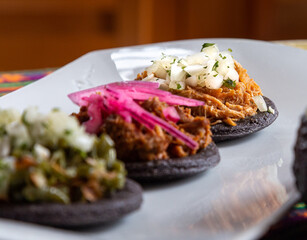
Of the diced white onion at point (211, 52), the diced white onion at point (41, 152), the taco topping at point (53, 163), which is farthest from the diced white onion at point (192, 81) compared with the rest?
the diced white onion at point (41, 152)

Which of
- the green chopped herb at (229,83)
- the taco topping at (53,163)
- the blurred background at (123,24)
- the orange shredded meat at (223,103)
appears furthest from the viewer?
the blurred background at (123,24)

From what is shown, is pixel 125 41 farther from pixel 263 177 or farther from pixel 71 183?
pixel 71 183

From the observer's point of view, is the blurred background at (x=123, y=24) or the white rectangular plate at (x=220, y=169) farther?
the blurred background at (x=123, y=24)

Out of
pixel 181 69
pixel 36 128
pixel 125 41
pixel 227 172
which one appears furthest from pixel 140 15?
pixel 36 128

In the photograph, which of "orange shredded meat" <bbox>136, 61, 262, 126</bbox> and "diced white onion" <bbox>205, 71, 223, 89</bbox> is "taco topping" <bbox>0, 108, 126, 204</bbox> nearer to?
"orange shredded meat" <bbox>136, 61, 262, 126</bbox>

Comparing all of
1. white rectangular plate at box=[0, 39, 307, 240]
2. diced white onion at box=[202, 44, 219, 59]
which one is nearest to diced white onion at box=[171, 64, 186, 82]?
diced white onion at box=[202, 44, 219, 59]

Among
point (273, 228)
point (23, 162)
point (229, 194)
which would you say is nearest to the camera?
point (23, 162)

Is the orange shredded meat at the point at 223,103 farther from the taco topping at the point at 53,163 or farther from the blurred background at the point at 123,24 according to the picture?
the blurred background at the point at 123,24
